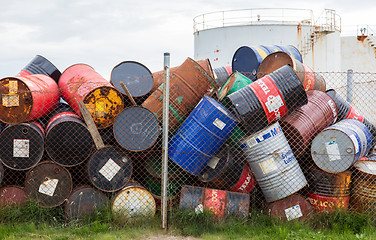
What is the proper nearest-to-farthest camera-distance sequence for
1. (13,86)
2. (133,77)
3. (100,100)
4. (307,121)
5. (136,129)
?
(136,129) < (13,86) < (100,100) < (307,121) < (133,77)

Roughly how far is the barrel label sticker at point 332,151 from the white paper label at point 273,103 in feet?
2.52

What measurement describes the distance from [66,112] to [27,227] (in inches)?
59.2

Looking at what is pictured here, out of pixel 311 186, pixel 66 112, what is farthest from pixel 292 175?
pixel 66 112

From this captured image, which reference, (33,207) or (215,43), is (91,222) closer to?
(33,207)

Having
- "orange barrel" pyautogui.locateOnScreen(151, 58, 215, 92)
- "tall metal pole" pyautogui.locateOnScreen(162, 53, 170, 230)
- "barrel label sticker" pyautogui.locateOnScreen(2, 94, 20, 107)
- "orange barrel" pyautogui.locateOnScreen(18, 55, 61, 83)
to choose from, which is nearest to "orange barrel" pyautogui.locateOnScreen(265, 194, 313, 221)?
"tall metal pole" pyautogui.locateOnScreen(162, 53, 170, 230)

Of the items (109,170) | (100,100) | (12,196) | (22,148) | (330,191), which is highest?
(100,100)

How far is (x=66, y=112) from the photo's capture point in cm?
536

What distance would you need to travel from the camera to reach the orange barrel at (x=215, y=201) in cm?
495

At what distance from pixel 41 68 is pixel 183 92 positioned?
7.97 ft

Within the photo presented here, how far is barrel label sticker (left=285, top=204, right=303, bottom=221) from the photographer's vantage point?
5016mm

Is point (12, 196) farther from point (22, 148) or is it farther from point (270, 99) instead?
point (270, 99)

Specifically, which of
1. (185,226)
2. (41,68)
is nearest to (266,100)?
(185,226)

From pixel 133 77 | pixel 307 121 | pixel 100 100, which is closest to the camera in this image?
pixel 100 100

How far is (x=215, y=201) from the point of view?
498 cm
